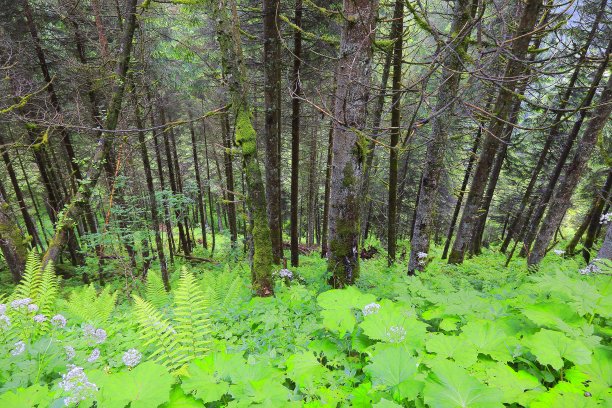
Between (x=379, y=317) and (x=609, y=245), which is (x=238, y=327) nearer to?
(x=379, y=317)

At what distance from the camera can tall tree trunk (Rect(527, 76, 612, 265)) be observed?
18.2 ft

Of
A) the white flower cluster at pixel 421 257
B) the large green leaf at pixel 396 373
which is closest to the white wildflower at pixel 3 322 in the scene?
the large green leaf at pixel 396 373

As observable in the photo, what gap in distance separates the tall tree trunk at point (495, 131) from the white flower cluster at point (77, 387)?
20.5 ft

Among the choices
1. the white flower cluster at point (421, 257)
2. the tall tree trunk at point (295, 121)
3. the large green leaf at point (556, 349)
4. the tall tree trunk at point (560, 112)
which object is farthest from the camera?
the tall tree trunk at point (295, 121)

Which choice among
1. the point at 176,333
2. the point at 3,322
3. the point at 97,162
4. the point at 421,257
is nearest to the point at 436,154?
the point at 421,257

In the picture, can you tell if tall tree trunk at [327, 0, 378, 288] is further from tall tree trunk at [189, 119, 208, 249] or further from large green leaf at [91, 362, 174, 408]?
tall tree trunk at [189, 119, 208, 249]

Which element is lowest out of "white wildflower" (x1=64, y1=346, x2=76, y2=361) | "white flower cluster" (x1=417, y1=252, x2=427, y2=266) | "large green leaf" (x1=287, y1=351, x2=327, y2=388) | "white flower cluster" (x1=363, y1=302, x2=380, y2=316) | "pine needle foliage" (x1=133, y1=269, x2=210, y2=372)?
"white flower cluster" (x1=417, y1=252, x2=427, y2=266)

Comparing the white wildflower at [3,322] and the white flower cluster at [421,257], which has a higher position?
the white wildflower at [3,322]

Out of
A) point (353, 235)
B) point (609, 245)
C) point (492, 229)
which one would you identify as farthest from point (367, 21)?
point (492, 229)

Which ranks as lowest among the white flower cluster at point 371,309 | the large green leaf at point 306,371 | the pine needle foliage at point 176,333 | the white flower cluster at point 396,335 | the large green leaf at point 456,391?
the pine needle foliage at point 176,333

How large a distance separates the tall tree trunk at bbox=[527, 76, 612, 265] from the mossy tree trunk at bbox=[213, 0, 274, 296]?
583 cm

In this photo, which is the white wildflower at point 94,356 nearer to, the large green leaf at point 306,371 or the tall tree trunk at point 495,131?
the large green leaf at point 306,371

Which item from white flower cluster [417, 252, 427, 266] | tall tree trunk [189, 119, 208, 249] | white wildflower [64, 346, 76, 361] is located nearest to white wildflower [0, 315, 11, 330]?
white wildflower [64, 346, 76, 361]

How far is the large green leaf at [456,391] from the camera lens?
1.53 m
